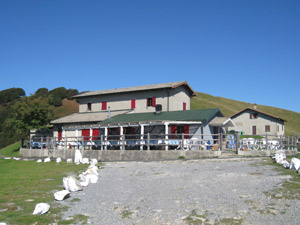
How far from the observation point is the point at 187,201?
8398 millimetres

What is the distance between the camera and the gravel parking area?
22.9 feet

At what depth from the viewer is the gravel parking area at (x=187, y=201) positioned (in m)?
6.99

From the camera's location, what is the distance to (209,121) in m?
26.0

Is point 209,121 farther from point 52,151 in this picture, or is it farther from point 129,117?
point 52,151

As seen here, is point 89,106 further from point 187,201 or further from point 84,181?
point 187,201

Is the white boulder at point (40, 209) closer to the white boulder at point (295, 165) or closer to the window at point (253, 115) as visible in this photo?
the white boulder at point (295, 165)

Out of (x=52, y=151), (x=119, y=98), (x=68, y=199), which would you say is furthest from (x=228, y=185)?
(x=119, y=98)

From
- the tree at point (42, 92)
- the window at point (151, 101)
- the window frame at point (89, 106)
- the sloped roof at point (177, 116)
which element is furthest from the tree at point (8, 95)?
the sloped roof at point (177, 116)

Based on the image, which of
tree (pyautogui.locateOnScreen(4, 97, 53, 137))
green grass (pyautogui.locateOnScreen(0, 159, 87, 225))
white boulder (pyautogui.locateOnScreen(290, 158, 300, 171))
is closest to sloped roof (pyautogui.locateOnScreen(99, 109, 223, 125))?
tree (pyautogui.locateOnScreen(4, 97, 53, 137))

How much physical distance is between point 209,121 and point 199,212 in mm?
19062

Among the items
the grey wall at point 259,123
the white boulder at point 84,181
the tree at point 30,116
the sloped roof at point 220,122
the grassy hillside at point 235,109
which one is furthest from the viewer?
the grassy hillside at point 235,109

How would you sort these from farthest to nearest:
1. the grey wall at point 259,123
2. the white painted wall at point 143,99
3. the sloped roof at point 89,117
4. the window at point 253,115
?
the window at point 253,115
the grey wall at point 259,123
the sloped roof at point 89,117
the white painted wall at point 143,99

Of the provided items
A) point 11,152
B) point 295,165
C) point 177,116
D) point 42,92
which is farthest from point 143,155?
point 42,92

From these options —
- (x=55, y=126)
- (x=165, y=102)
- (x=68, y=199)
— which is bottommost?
(x=68, y=199)
